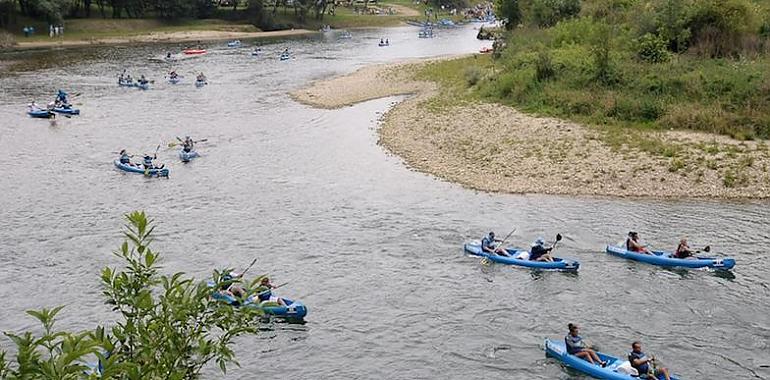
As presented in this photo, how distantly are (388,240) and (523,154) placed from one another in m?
14.9

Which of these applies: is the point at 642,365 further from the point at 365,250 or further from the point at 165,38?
the point at 165,38

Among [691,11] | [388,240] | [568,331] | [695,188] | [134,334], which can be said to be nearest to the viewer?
[134,334]

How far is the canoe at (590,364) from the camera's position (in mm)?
21547

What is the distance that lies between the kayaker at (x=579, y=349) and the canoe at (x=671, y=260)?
859 cm

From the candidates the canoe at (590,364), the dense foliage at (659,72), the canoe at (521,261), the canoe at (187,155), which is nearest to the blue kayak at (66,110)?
the canoe at (187,155)

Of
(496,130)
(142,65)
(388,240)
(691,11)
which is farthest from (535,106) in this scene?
(142,65)

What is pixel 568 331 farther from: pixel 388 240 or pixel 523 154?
pixel 523 154

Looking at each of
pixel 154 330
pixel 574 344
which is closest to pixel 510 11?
pixel 574 344

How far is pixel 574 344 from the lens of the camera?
22281 millimetres

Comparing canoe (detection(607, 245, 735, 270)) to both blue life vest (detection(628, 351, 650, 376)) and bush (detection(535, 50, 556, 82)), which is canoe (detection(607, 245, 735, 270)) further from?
bush (detection(535, 50, 556, 82))

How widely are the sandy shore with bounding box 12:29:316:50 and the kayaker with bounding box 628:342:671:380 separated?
98.4 meters

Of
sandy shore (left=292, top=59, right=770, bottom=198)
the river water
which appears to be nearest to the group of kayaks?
the river water

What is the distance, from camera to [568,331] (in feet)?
79.4

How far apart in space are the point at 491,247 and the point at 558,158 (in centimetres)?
1417
